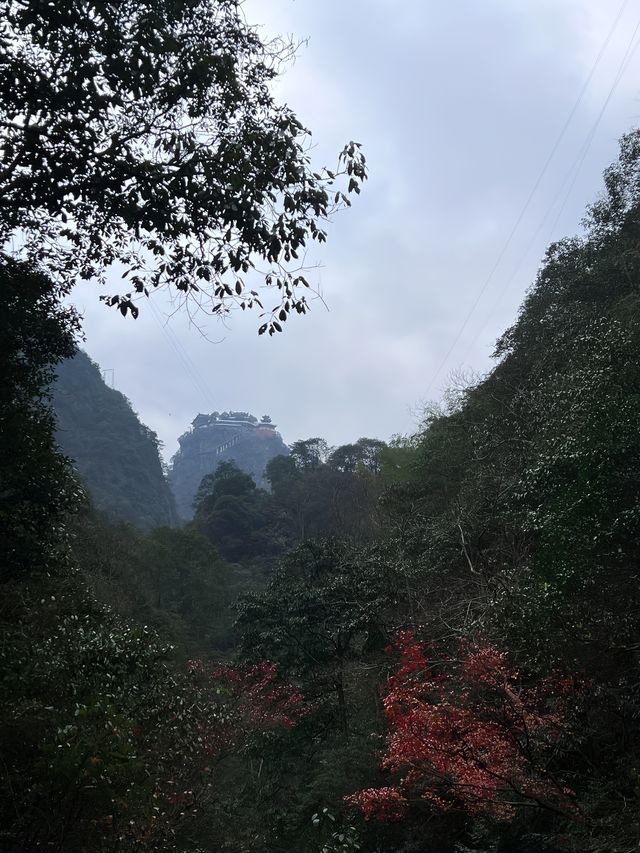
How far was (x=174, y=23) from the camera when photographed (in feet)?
16.2

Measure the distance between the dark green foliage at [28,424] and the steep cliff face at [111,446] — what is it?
4242 centimetres

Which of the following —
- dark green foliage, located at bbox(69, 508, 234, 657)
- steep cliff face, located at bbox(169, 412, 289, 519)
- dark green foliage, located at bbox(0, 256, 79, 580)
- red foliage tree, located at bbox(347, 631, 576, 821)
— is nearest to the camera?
dark green foliage, located at bbox(0, 256, 79, 580)

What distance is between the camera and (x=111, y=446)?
182 feet

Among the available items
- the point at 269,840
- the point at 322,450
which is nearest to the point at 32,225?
the point at 269,840

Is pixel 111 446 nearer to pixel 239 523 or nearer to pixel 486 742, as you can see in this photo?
pixel 239 523

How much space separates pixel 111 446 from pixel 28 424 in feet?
168

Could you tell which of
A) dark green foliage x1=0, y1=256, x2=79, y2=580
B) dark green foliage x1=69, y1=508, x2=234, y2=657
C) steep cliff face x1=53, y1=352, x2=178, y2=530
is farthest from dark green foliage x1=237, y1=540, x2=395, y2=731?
steep cliff face x1=53, y1=352, x2=178, y2=530

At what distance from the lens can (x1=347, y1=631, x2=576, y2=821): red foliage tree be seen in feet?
22.8

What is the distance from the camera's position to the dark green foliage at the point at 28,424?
6.23 m

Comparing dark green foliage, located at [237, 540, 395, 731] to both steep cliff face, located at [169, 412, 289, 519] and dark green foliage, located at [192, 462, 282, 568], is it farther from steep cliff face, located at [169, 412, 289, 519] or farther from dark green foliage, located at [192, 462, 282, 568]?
steep cliff face, located at [169, 412, 289, 519]

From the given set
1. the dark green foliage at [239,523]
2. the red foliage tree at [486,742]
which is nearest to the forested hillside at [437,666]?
the red foliage tree at [486,742]

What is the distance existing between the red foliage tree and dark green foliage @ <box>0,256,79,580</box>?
4554mm

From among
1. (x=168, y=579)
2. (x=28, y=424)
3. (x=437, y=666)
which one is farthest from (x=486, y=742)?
(x=168, y=579)

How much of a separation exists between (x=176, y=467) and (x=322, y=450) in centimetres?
6154
